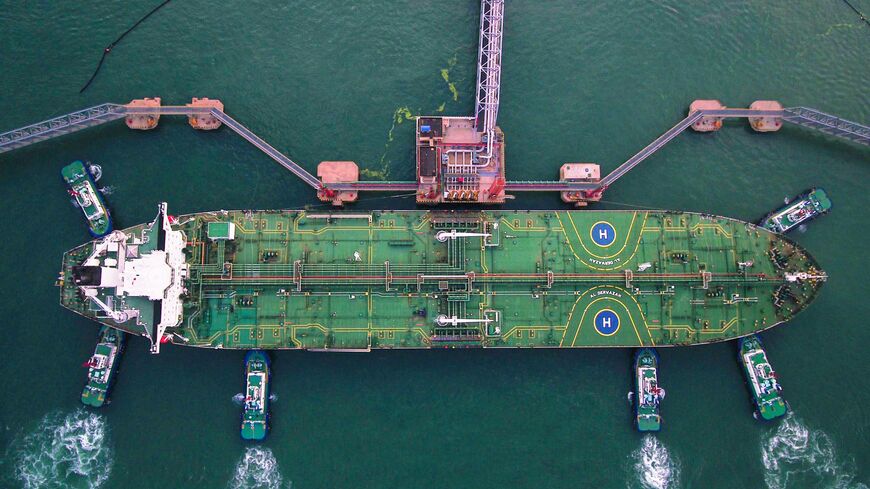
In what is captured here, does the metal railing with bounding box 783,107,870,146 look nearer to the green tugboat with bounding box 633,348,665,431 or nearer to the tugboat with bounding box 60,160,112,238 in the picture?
the green tugboat with bounding box 633,348,665,431

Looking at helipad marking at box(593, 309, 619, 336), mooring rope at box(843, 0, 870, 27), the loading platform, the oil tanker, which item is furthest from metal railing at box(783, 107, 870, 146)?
helipad marking at box(593, 309, 619, 336)

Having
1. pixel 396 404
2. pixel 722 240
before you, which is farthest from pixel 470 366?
pixel 722 240

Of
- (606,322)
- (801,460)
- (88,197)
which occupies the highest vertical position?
(88,197)

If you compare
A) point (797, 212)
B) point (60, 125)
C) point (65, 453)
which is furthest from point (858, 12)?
point (65, 453)

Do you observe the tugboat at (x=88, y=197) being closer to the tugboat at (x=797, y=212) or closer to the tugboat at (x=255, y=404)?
the tugboat at (x=255, y=404)

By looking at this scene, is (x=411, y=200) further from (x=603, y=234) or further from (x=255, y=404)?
(x=255, y=404)

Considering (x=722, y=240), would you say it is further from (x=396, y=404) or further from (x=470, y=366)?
(x=396, y=404)
